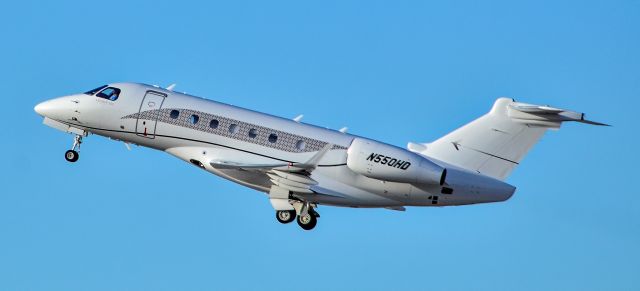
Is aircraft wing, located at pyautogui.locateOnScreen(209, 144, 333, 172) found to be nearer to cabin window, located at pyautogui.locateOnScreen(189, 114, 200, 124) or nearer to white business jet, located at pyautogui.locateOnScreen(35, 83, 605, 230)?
white business jet, located at pyautogui.locateOnScreen(35, 83, 605, 230)

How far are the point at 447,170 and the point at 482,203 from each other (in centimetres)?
137

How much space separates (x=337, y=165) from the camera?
135 feet

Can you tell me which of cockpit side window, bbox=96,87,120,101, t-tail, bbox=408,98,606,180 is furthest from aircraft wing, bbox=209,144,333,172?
cockpit side window, bbox=96,87,120,101

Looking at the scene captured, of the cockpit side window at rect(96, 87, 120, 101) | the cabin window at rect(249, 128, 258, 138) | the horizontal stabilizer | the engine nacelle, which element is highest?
the horizontal stabilizer

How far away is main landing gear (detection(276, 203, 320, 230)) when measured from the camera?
1630 inches

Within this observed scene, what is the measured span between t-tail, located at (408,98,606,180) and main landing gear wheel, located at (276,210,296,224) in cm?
431

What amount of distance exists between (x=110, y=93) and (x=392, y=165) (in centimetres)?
942

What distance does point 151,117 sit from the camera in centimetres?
4262

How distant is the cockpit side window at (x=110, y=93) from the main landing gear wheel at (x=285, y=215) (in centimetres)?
627

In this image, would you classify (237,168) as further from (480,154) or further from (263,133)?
(480,154)

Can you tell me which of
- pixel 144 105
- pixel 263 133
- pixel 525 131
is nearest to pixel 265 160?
pixel 263 133

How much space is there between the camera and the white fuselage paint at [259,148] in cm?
4078

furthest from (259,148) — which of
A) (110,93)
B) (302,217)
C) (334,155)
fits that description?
(110,93)

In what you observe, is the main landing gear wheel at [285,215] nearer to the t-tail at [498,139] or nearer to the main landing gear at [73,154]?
the t-tail at [498,139]
